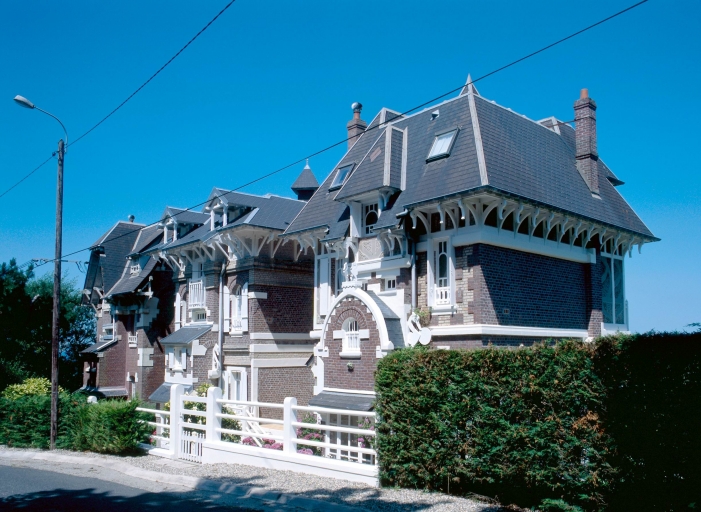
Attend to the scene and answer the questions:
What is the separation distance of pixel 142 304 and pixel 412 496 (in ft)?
88.7

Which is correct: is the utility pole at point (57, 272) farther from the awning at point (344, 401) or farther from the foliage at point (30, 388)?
the awning at point (344, 401)

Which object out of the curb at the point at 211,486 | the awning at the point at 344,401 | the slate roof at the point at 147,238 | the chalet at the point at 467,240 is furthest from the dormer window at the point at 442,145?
the slate roof at the point at 147,238

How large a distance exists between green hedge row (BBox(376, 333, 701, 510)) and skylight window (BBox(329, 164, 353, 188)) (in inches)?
489

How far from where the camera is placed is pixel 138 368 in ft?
114

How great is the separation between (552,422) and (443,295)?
923 centimetres

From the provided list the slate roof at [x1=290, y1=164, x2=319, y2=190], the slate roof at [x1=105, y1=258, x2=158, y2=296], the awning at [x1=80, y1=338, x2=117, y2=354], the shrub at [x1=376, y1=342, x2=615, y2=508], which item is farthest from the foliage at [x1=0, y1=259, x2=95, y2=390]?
the shrub at [x1=376, y1=342, x2=615, y2=508]

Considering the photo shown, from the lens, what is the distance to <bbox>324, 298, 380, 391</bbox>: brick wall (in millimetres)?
18531

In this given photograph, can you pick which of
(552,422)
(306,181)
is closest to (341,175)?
(306,181)

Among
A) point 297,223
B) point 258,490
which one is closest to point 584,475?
point 258,490

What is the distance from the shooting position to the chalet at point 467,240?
18266 mm

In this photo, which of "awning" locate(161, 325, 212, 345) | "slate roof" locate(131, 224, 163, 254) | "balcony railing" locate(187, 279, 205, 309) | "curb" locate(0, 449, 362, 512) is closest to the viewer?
"curb" locate(0, 449, 362, 512)

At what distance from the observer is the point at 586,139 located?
2286 centimetres

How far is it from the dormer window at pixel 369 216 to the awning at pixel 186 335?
11165mm

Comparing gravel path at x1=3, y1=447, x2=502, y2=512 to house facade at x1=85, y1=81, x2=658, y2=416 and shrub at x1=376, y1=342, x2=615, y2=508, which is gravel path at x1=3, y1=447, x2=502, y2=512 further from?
house facade at x1=85, y1=81, x2=658, y2=416
